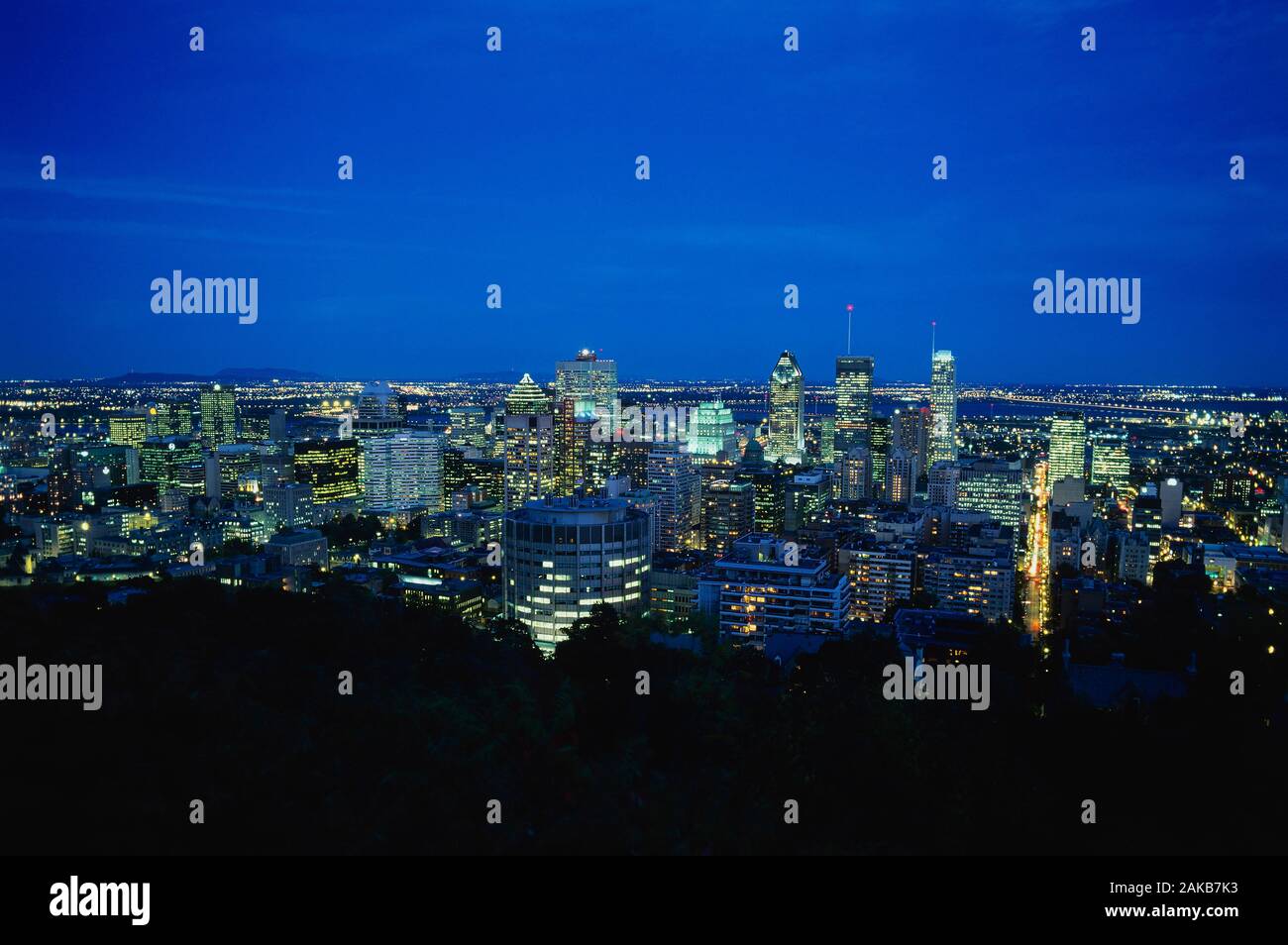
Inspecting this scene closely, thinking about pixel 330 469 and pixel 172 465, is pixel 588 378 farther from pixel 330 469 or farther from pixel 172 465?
pixel 172 465

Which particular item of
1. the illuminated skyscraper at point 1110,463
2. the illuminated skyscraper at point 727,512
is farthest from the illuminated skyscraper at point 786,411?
the illuminated skyscraper at point 727,512

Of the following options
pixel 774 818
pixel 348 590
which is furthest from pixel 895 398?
pixel 774 818

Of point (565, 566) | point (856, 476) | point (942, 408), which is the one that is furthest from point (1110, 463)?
point (565, 566)

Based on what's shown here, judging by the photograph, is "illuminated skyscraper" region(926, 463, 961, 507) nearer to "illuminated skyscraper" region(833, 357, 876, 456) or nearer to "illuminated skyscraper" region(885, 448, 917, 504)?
"illuminated skyscraper" region(885, 448, 917, 504)

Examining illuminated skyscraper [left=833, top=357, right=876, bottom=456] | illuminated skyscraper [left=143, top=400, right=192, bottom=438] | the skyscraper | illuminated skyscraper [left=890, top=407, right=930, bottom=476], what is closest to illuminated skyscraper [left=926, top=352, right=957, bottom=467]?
illuminated skyscraper [left=890, top=407, right=930, bottom=476]

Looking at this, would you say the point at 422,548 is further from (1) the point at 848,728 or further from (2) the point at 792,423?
(2) the point at 792,423

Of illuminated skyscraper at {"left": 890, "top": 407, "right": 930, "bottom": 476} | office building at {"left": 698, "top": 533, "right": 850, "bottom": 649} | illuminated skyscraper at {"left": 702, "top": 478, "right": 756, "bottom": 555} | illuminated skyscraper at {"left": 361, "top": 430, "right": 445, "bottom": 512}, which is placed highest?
illuminated skyscraper at {"left": 890, "top": 407, "right": 930, "bottom": 476}
